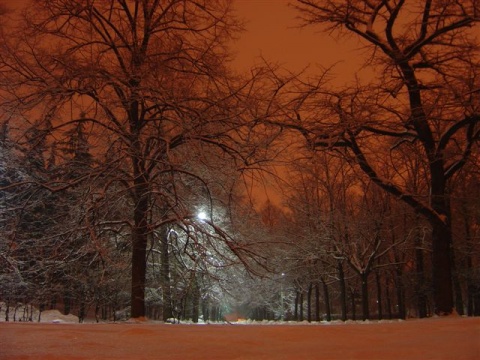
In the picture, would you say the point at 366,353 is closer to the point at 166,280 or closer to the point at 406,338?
the point at 406,338

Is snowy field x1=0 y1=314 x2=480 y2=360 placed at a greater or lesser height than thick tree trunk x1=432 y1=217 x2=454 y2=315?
lesser

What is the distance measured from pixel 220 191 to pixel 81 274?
4380mm

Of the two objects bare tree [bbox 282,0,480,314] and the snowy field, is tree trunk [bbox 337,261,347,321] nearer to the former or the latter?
bare tree [bbox 282,0,480,314]

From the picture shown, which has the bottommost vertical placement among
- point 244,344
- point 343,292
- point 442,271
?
point 244,344

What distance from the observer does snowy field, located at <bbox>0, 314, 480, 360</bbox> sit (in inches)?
142

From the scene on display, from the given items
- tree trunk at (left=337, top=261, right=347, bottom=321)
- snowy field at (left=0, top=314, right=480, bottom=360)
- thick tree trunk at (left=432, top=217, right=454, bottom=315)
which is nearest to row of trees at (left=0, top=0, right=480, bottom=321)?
thick tree trunk at (left=432, top=217, right=454, bottom=315)

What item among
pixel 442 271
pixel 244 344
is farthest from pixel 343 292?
pixel 244 344

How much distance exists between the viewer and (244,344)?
417 cm

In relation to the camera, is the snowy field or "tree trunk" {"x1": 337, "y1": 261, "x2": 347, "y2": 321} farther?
→ "tree trunk" {"x1": 337, "y1": 261, "x2": 347, "y2": 321}

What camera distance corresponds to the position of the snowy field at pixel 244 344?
3.60 metres

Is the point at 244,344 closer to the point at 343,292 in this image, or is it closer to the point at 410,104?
the point at 410,104

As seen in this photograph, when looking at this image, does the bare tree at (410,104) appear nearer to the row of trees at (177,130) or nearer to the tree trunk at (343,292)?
the row of trees at (177,130)

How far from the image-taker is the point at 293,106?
10523 mm

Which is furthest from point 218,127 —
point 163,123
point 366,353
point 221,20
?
point 366,353
